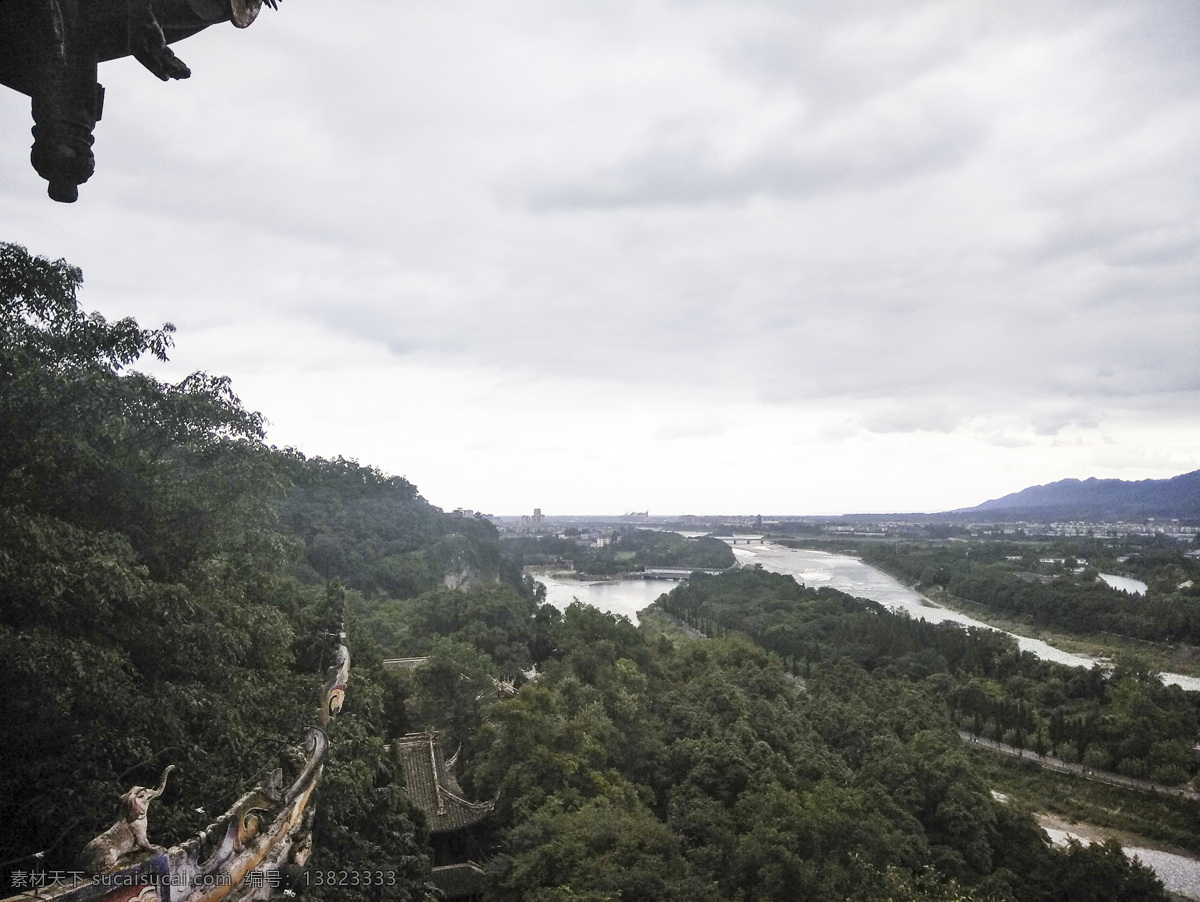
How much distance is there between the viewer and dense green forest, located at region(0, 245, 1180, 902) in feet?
16.2

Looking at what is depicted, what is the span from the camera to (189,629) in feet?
19.1

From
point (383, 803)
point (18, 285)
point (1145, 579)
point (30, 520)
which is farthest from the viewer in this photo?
point (1145, 579)

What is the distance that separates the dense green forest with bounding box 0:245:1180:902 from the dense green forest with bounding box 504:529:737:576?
58.5 m

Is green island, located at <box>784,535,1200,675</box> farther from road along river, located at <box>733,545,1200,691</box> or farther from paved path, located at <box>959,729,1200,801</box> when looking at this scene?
paved path, located at <box>959,729,1200,801</box>

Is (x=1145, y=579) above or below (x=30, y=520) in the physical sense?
below

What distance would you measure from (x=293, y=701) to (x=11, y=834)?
265cm

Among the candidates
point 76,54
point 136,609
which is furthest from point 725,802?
point 76,54

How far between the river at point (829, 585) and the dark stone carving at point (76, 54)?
37.8 metres

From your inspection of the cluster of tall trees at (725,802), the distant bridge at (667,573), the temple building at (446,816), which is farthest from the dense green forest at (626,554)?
the temple building at (446,816)

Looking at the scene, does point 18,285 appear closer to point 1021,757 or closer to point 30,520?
point 30,520

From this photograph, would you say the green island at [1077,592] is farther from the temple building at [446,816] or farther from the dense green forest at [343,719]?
the temple building at [446,816]

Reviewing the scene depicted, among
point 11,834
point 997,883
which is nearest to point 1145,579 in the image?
point 997,883

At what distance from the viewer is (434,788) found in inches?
451

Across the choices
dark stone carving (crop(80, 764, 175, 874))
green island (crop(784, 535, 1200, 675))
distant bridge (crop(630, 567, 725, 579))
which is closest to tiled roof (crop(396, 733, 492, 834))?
dark stone carving (crop(80, 764, 175, 874))
